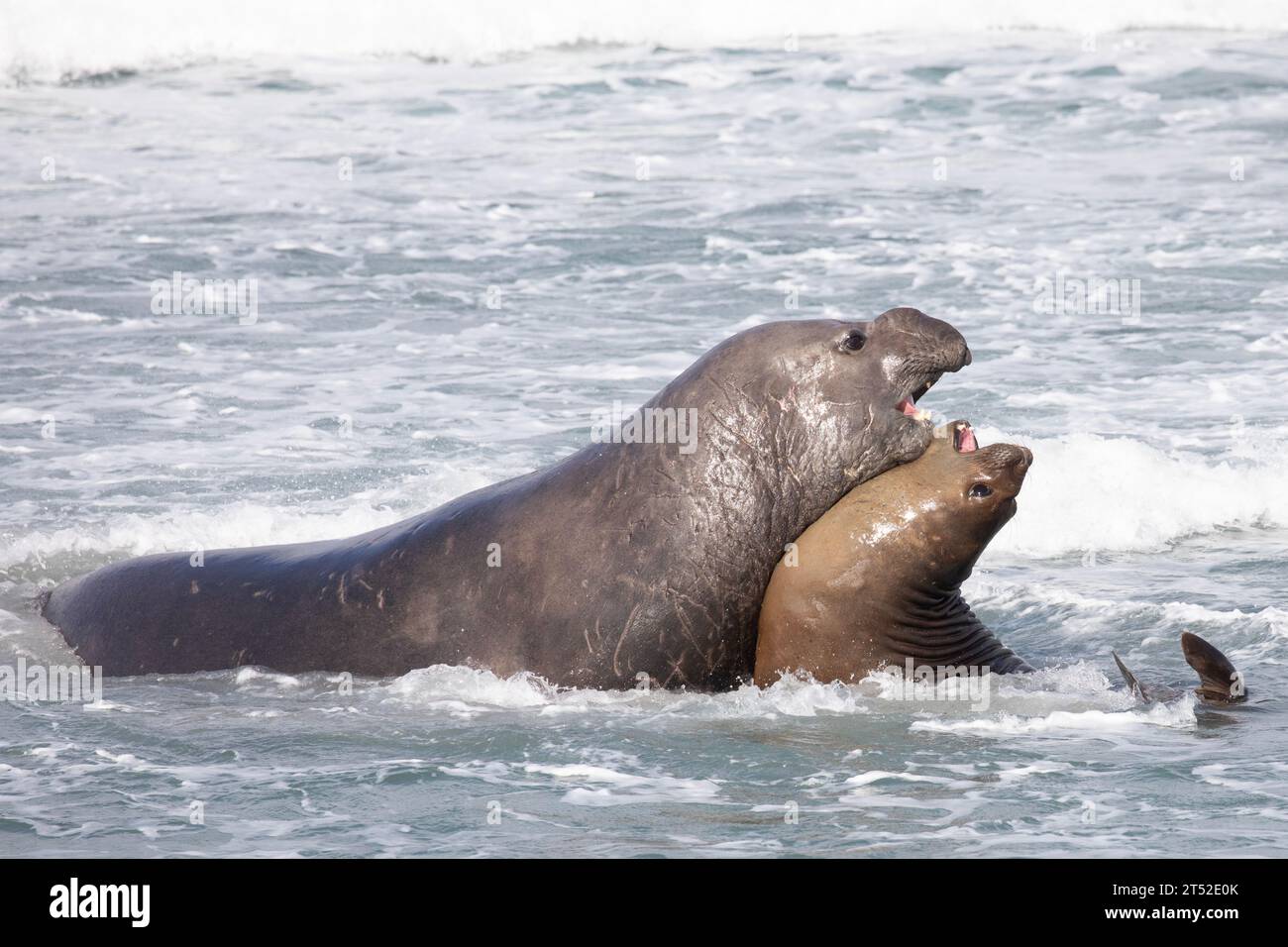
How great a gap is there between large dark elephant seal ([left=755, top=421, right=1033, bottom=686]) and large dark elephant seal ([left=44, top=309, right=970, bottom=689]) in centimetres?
10

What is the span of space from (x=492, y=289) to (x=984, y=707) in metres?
10.7

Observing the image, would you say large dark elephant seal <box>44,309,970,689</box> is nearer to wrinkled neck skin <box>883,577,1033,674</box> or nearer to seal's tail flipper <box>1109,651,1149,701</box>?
wrinkled neck skin <box>883,577,1033,674</box>

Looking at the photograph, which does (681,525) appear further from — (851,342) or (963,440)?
(963,440)

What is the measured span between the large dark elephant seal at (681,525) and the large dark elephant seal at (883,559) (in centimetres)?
10

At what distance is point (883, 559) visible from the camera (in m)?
6.95

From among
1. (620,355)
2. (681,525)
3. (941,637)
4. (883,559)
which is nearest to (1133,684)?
(941,637)

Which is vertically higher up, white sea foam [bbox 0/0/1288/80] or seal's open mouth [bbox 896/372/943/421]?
white sea foam [bbox 0/0/1288/80]

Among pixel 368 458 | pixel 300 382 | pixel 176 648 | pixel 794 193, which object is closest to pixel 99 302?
pixel 300 382

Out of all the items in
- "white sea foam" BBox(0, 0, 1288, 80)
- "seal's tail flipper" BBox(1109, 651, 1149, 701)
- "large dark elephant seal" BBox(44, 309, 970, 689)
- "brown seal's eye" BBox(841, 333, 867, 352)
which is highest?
"white sea foam" BBox(0, 0, 1288, 80)

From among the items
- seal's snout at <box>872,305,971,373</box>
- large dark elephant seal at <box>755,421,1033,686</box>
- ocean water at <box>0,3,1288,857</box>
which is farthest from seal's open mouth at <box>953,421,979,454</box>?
ocean water at <box>0,3,1288,857</box>

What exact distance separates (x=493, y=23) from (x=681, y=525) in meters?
26.7

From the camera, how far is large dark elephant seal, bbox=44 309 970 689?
691 cm

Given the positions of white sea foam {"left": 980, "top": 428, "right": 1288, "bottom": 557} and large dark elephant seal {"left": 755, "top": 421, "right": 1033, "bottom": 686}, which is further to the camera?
white sea foam {"left": 980, "top": 428, "right": 1288, "bottom": 557}

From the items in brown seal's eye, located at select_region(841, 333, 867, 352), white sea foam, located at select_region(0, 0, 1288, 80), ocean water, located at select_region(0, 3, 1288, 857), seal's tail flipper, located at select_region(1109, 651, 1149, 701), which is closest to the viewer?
ocean water, located at select_region(0, 3, 1288, 857)
